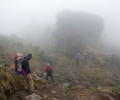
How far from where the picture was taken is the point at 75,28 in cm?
3275

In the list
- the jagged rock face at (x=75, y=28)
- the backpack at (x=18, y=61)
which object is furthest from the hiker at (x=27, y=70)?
the jagged rock face at (x=75, y=28)

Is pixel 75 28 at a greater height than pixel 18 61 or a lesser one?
greater

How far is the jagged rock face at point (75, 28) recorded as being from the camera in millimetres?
29547

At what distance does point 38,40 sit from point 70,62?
14.7 m

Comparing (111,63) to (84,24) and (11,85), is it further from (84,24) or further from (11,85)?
(11,85)

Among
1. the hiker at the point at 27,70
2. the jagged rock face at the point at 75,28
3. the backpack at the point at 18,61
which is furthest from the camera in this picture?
the jagged rock face at the point at 75,28

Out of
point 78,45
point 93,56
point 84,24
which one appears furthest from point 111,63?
point 84,24

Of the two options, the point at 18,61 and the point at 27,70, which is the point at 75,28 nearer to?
the point at 27,70

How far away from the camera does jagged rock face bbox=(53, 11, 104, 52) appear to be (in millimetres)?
29547

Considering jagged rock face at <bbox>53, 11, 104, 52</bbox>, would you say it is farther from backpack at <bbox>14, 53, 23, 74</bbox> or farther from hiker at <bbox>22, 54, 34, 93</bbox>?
backpack at <bbox>14, 53, 23, 74</bbox>

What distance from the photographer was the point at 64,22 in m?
34.1

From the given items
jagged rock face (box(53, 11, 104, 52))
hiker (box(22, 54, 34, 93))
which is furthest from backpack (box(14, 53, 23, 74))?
jagged rock face (box(53, 11, 104, 52))

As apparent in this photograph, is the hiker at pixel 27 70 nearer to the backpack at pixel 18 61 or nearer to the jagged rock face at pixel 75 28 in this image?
the backpack at pixel 18 61

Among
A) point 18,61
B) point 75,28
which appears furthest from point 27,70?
point 75,28
